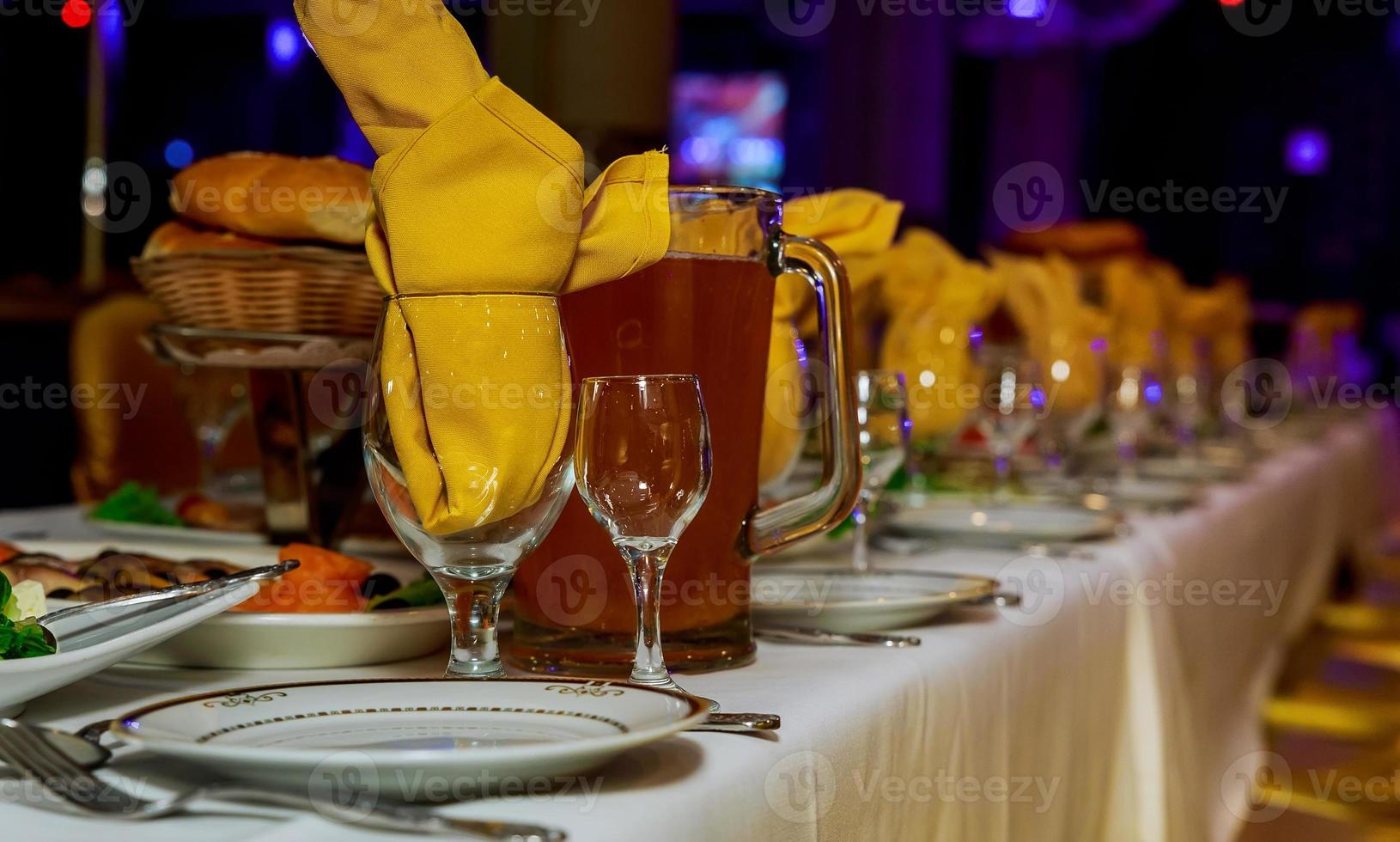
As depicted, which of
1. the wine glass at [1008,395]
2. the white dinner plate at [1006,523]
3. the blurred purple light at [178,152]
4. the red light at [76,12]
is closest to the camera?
the white dinner plate at [1006,523]

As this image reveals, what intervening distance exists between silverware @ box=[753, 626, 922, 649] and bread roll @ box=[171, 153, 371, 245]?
1.35 ft

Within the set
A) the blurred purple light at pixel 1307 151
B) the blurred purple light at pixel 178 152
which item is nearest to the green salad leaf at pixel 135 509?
the blurred purple light at pixel 178 152

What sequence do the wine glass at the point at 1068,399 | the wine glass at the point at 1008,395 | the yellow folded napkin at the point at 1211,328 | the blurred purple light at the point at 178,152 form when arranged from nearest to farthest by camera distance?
the wine glass at the point at 1008,395, the wine glass at the point at 1068,399, the yellow folded napkin at the point at 1211,328, the blurred purple light at the point at 178,152

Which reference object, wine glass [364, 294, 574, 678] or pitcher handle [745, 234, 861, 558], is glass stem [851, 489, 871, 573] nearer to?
pitcher handle [745, 234, 861, 558]

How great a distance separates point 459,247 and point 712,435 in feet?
0.69

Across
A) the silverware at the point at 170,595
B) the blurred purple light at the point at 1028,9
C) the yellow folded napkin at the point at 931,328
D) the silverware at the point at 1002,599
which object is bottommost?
the silverware at the point at 1002,599

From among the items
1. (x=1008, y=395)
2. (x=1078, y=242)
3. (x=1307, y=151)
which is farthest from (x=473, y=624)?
(x=1307, y=151)

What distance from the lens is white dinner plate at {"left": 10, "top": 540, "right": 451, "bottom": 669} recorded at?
72 centimetres

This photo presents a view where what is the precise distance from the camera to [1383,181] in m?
10.6

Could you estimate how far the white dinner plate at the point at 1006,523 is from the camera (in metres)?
1.40

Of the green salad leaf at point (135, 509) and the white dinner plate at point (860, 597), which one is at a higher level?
the green salad leaf at point (135, 509)

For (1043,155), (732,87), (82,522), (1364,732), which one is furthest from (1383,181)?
(82,522)

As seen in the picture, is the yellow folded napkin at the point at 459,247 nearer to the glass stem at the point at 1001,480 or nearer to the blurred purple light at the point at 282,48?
the glass stem at the point at 1001,480

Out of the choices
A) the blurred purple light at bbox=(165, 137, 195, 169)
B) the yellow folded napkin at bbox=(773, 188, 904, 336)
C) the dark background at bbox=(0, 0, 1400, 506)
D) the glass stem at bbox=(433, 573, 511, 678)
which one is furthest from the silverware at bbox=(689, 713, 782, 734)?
the blurred purple light at bbox=(165, 137, 195, 169)
